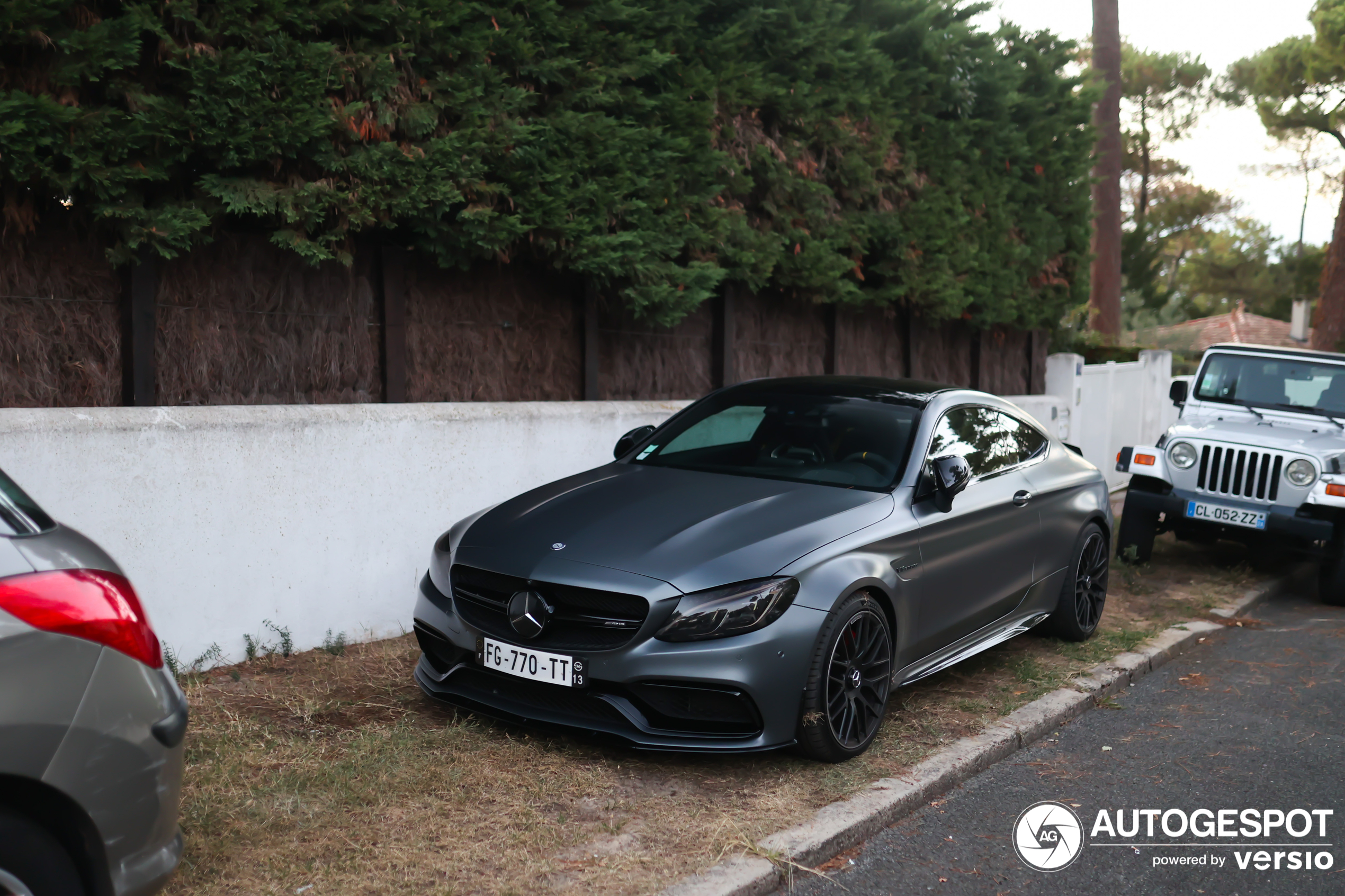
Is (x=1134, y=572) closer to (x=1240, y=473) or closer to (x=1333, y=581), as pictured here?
(x=1240, y=473)

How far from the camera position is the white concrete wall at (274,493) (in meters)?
5.03

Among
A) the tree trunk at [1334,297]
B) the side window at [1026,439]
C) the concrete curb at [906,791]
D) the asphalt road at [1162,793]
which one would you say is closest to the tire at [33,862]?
the concrete curb at [906,791]

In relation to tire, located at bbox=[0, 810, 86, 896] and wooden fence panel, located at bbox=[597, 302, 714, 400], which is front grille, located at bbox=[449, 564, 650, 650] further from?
wooden fence panel, located at bbox=[597, 302, 714, 400]

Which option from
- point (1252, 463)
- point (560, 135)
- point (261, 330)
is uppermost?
point (560, 135)

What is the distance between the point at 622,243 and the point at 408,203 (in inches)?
65.8

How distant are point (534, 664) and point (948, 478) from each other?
80.0 inches

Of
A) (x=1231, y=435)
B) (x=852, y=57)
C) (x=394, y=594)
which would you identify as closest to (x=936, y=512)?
(x=394, y=594)

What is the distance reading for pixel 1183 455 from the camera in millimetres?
8992

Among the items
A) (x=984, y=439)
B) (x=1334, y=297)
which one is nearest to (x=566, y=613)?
(x=984, y=439)

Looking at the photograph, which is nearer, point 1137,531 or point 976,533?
point 976,533

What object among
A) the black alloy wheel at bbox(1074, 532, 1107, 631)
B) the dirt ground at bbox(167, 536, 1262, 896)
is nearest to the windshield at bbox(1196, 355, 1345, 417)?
the black alloy wheel at bbox(1074, 532, 1107, 631)

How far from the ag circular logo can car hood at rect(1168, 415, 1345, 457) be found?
5.45 metres

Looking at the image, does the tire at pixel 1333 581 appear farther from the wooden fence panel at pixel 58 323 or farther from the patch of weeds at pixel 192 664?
the wooden fence panel at pixel 58 323

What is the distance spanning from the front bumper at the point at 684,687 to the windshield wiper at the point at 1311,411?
267 inches
